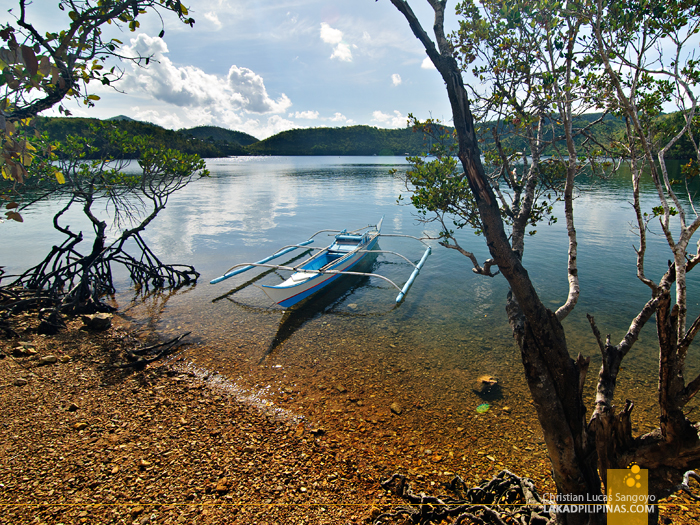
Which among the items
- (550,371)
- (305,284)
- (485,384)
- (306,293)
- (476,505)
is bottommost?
(485,384)

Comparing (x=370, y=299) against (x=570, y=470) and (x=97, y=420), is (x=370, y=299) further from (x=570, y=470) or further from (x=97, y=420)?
(x=570, y=470)

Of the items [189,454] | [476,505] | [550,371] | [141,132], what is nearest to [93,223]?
[189,454]

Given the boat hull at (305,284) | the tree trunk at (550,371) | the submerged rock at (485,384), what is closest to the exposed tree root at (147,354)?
the boat hull at (305,284)

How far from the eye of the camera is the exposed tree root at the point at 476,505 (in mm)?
4035

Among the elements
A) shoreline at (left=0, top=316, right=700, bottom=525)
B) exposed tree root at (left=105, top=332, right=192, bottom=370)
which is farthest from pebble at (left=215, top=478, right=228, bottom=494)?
exposed tree root at (left=105, top=332, right=192, bottom=370)

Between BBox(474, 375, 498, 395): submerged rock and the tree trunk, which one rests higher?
the tree trunk

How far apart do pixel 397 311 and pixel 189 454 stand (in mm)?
8455

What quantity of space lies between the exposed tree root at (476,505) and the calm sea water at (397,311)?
2856mm

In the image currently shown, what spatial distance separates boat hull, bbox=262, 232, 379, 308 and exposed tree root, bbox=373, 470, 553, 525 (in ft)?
23.4

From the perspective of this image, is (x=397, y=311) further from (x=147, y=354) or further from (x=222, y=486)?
(x=222, y=486)

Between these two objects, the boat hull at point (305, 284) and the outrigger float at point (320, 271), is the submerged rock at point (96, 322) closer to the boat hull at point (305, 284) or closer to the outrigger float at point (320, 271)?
the outrigger float at point (320, 271)

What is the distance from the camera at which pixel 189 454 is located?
17.9 feet

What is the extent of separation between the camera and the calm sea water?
29.0ft

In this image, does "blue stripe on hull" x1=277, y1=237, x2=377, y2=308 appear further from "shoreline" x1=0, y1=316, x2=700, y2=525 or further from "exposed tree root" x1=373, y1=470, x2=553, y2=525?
"exposed tree root" x1=373, y1=470, x2=553, y2=525
